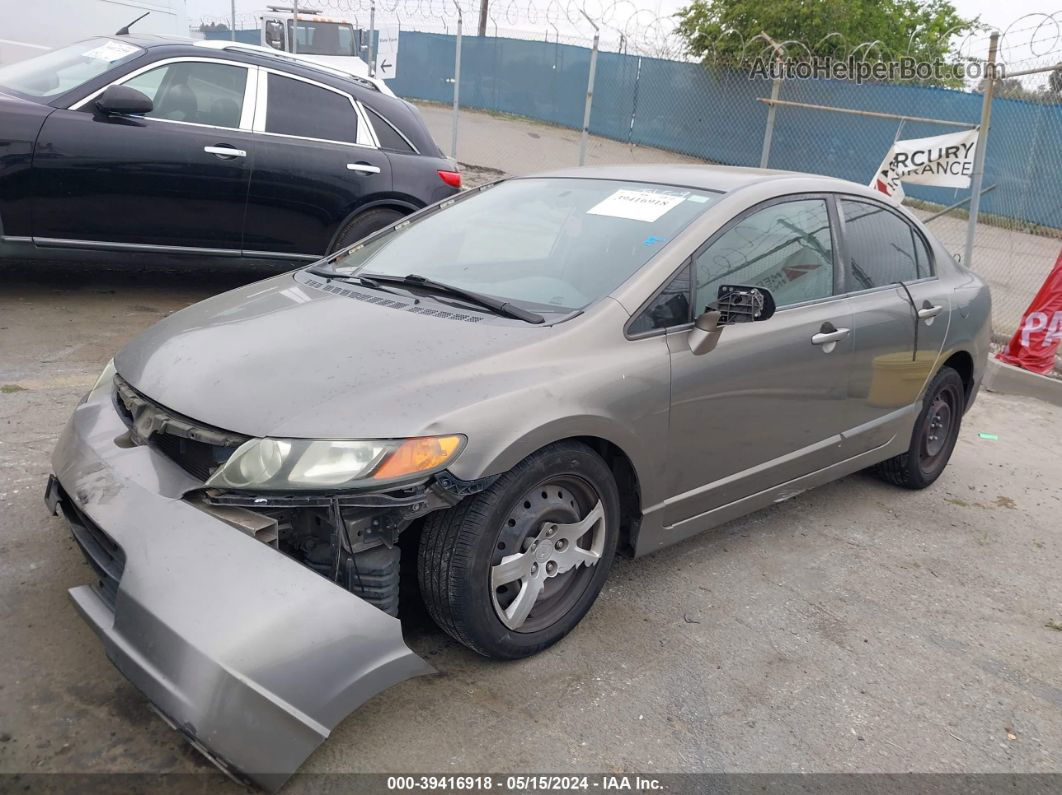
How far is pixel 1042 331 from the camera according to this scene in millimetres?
7332

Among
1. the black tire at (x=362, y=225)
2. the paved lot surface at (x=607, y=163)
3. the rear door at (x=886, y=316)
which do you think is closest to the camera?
the rear door at (x=886, y=316)

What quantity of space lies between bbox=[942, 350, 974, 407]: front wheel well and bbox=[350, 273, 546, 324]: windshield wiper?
2.66 m

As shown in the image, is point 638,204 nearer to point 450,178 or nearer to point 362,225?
point 362,225

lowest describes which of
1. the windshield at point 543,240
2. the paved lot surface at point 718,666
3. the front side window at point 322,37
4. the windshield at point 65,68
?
the paved lot surface at point 718,666

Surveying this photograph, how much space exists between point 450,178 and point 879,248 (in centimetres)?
374

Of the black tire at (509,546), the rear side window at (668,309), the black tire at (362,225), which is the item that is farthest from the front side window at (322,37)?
the black tire at (509,546)

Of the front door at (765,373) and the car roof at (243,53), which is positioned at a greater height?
the car roof at (243,53)

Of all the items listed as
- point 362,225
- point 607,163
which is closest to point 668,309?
point 362,225

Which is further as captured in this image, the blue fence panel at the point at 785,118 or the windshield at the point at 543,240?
the blue fence panel at the point at 785,118

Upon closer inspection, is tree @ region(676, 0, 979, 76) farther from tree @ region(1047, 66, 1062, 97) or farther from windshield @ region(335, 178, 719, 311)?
windshield @ region(335, 178, 719, 311)

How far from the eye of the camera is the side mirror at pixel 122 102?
5809 mm

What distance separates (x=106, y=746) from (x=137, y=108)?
15.0ft

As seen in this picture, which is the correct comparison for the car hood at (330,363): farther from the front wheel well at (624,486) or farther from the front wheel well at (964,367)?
the front wheel well at (964,367)

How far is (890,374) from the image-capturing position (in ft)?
14.1
